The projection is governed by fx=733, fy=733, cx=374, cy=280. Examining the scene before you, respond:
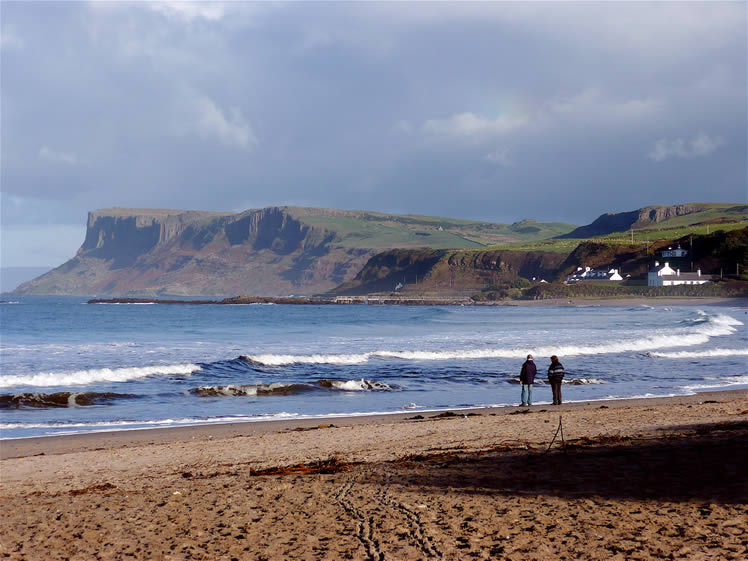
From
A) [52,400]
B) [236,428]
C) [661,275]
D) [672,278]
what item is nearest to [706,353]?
[236,428]

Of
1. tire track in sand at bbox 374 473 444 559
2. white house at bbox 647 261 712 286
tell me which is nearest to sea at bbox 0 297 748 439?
tire track in sand at bbox 374 473 444 559

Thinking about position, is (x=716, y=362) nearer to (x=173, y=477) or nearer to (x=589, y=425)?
(x=589, y=425)

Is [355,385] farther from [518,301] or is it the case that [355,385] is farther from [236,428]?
[518,301]

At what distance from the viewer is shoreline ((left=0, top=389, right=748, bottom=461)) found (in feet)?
44.8

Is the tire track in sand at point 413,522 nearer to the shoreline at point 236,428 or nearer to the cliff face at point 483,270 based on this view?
the shoreline at point 236,428

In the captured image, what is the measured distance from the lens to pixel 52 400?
20.5m

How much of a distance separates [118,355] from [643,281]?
4516 inches

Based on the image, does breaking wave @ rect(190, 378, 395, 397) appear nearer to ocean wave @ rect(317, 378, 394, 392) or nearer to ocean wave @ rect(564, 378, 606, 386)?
ocean wave @ rect(317, 378, 394, 392)

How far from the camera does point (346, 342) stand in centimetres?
4081

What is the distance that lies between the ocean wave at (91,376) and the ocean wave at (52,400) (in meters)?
2.94

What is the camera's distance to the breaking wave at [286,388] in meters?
22.2

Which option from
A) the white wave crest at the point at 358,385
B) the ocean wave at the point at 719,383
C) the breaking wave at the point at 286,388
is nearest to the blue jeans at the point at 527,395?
the breaking wave at the point at 286,388

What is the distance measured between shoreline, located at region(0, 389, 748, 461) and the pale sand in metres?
0.73

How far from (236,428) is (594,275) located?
137 meters
